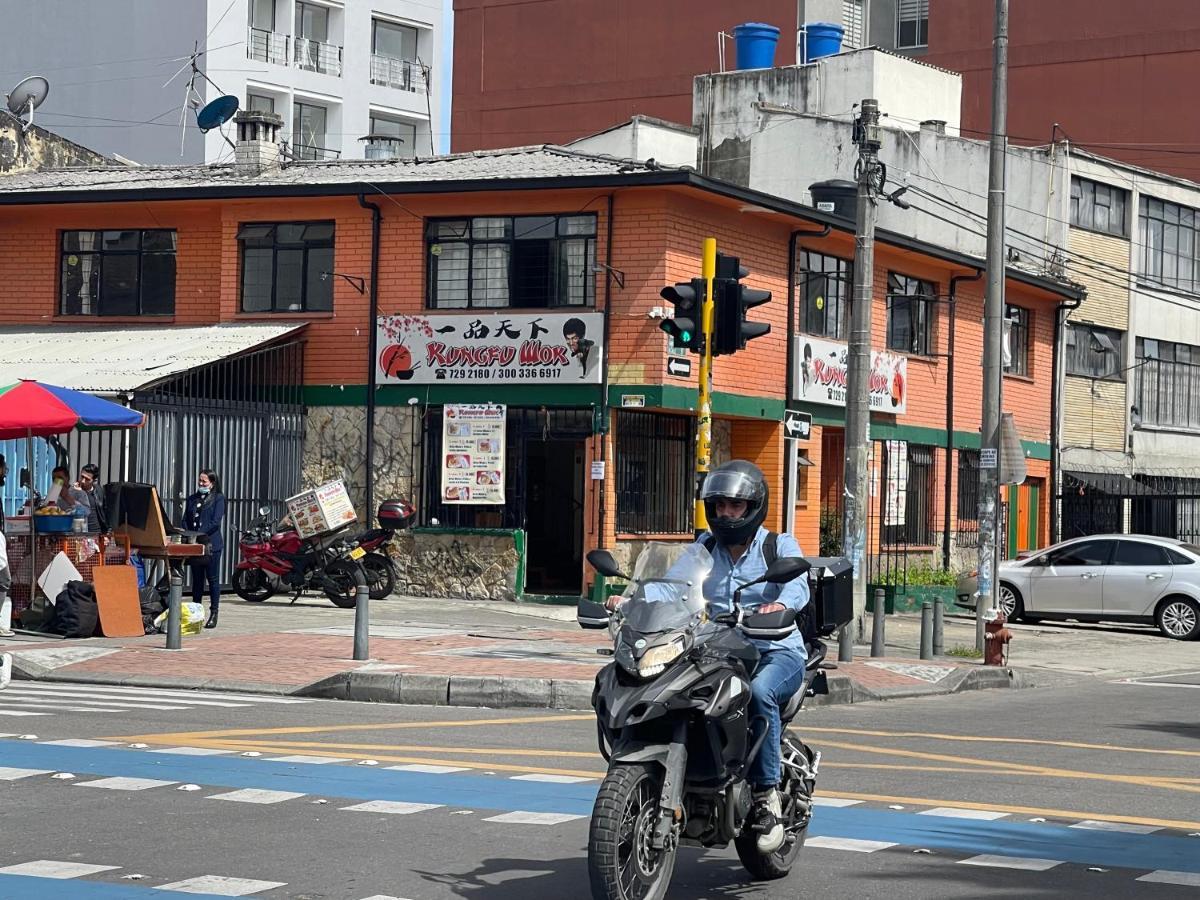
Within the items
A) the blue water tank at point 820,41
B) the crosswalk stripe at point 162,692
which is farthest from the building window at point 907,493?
the crosswalk stripe at point 162,692

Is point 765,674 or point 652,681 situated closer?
point 652,681

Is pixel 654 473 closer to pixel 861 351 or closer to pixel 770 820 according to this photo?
pixel 861 351

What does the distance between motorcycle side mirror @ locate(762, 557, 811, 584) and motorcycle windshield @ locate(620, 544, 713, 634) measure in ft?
0.94

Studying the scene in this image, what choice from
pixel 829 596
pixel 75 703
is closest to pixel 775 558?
pixel 829 596

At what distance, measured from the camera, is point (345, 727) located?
1329cm

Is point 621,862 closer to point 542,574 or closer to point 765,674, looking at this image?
point 765,674

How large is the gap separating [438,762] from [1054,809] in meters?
3.68

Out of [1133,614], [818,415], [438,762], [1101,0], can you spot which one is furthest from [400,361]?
[1101,0]

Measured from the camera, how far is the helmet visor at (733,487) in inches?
303

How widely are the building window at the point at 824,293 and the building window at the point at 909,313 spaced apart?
118 centimetres

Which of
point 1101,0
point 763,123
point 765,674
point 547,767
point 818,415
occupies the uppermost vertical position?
point 1101,0

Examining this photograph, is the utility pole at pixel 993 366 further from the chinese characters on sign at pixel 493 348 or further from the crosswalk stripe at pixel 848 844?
the crosswalk stripe at pixel 848 844

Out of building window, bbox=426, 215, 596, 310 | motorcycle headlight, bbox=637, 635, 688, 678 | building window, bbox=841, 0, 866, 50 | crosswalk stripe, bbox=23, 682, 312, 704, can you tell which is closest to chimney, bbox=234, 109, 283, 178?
building window, bbox=426, 215, 596, 310

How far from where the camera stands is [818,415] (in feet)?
99.5
